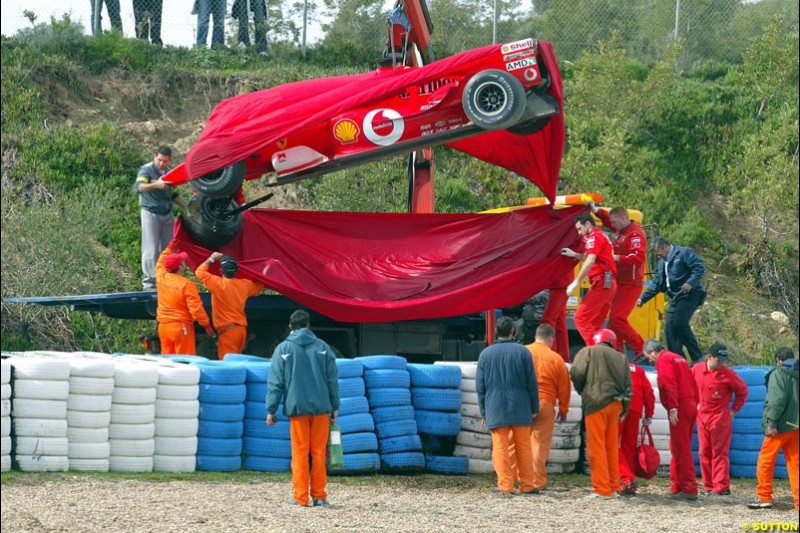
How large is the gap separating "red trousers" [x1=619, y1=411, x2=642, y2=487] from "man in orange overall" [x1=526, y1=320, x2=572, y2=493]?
64 cm

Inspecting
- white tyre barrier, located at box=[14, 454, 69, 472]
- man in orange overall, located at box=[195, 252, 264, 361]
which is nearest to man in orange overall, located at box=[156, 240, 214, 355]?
man in orange overall, located at box=[195, 252, 264, 361]

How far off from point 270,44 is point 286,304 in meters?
14.7

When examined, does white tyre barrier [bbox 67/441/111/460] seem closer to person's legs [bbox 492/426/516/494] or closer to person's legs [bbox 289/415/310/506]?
person's legs [bbox 289/415/310/506]

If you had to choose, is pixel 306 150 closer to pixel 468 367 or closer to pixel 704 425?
pixel 468 367

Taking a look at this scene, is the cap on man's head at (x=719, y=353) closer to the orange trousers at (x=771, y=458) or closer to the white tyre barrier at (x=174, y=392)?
the orange trousers at (x=771, y=458)

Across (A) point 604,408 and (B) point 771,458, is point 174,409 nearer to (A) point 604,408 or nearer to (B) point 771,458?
(A) point 604,408

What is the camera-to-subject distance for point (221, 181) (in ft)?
46.7

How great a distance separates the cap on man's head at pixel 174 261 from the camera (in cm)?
1408

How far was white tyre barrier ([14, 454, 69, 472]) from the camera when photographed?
1102 cm

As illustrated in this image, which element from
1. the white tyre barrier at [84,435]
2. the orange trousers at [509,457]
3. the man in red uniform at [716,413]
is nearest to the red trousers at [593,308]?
the man in red uniform at [716,413]

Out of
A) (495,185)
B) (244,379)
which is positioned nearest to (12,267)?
(244,379)

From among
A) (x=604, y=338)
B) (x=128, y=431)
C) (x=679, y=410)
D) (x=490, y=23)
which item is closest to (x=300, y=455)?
(x=128, y=431)

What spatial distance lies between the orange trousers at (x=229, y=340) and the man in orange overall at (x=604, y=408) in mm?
4349

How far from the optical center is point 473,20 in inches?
1185
